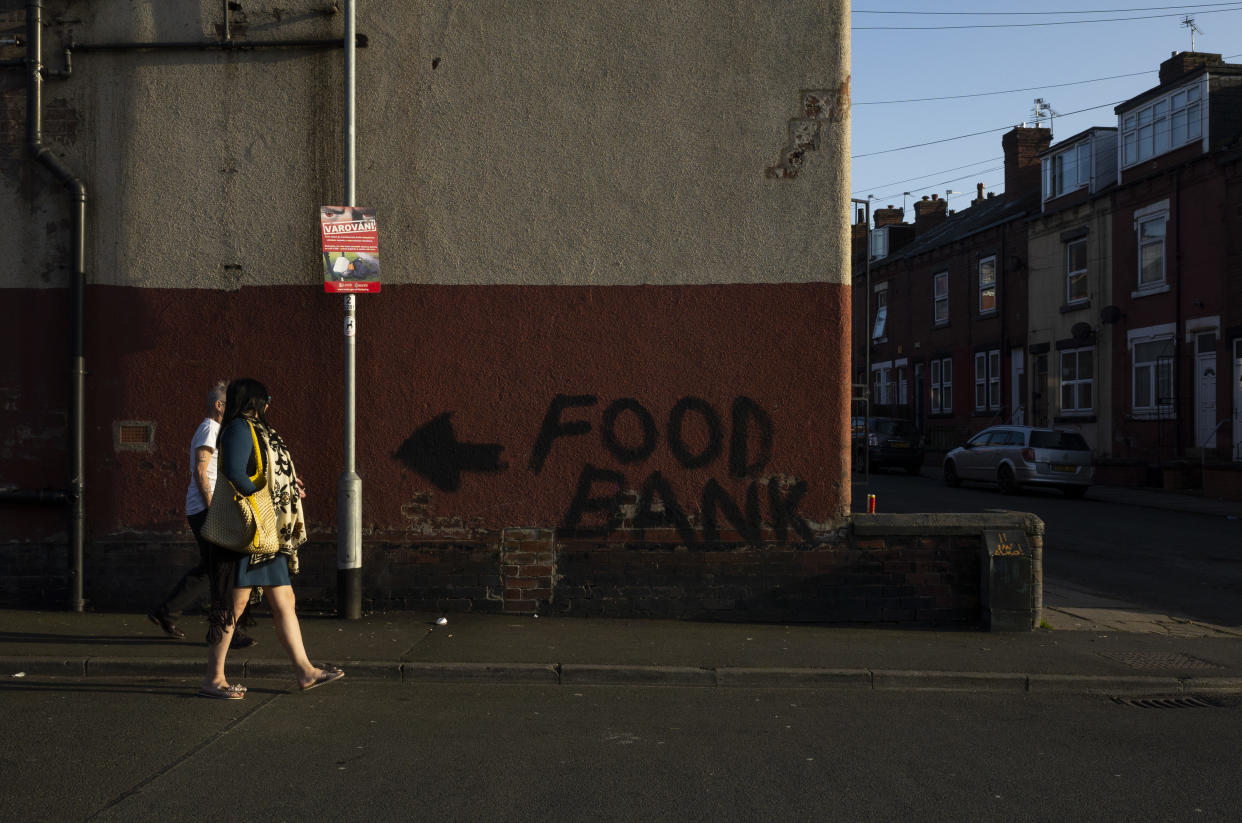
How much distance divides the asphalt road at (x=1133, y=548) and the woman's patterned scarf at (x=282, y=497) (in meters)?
5.39

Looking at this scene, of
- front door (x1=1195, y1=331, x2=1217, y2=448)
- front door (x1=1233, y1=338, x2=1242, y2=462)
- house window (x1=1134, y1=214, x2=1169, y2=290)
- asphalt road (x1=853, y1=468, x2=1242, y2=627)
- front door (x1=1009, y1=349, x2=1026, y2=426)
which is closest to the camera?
asphalt road (x1=853, y1=468, x2=1242, y2=627)

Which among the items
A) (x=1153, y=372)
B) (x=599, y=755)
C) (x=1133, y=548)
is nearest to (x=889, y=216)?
(x=1153, y=372)

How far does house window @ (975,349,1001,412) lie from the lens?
1353 inches

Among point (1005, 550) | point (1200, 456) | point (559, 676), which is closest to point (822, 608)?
point (1005, 550)

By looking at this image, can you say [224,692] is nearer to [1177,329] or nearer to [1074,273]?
[1177,329]

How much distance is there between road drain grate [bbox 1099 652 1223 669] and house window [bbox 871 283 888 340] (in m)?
35.1

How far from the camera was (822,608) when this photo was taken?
8992 mm

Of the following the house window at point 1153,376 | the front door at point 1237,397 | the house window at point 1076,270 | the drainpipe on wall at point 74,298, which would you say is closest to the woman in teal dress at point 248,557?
the drainpipe on wall at point 74,298

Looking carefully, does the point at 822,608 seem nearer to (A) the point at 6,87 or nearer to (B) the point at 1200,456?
(A) the point at 6,87

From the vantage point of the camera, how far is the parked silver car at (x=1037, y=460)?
23734 millimetres

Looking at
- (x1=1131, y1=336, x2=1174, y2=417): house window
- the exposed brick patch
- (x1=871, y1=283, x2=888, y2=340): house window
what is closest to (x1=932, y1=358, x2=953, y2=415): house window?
(x1=871, y1=283, x2=888, y2=340): house window

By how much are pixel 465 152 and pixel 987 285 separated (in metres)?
29.0

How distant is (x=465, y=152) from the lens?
908 cm

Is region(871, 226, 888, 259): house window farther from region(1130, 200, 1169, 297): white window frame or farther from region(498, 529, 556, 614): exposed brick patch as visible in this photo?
region(498, 529, 556, 614): exposed brick patch
